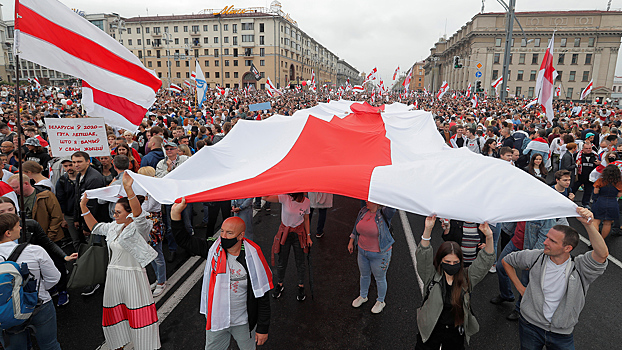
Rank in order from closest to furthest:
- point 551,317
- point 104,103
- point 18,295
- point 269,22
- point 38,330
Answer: point 18,295, point 551,317, point 38,330, point 104,103, point 269,22

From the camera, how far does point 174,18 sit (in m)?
75.6

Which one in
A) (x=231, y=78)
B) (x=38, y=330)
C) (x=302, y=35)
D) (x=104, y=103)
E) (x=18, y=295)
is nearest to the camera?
(x=18, y=295)

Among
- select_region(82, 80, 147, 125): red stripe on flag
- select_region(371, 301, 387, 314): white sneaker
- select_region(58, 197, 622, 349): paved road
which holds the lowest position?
select_region(58, 197, 622, 349): paved road

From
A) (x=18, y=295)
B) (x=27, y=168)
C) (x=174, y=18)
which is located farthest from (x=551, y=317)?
(x=174, y=18)

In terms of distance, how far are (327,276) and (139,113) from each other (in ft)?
12.4

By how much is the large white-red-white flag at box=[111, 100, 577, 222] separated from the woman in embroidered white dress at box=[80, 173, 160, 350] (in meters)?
0.60

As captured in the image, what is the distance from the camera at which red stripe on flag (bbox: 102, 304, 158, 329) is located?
10.9 feet

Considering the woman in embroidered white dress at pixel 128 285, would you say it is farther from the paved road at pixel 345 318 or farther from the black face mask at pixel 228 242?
the black face mask at pixel 228 242

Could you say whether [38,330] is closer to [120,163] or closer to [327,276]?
[120,163]

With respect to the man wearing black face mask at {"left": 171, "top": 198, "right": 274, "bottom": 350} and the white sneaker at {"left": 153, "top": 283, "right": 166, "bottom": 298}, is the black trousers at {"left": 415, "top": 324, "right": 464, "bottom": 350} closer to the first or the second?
the man wearing black face mask at {"left": 171, "top": 198, "right": 274, "bottom": 350}

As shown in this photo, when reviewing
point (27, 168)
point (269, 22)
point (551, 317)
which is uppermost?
point (269, 22)

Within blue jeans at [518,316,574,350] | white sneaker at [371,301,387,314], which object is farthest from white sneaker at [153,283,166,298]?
blue jeans at [518,316,574,350]

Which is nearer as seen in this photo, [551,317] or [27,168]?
[551,317]

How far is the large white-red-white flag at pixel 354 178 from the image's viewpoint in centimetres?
249
